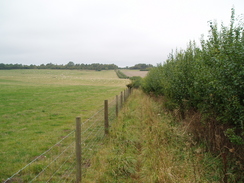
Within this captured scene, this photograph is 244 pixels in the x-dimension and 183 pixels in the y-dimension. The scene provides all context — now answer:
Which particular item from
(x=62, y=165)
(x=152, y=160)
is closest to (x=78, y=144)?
(x=62, y=165)

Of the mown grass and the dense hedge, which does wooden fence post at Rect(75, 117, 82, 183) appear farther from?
the dense hedge

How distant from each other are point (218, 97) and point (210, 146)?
1.40 metres

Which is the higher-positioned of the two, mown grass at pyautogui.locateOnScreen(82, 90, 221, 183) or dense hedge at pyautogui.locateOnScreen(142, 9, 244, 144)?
dense hedge at pyautogui.locateOnScreen(142, 9, 244, 144)

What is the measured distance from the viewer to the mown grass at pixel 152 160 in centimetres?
444

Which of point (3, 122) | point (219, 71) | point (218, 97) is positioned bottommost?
point (3, 122)

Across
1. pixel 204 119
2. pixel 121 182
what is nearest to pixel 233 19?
pixel 204 119

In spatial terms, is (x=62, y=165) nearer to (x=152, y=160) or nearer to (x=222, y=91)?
(x=152, y=160)

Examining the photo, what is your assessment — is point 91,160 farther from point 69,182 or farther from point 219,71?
point 219,71

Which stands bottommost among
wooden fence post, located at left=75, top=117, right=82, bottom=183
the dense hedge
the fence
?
the fence

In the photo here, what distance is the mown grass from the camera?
444 cm

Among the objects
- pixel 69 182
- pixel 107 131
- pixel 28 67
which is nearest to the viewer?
pixel 69 182

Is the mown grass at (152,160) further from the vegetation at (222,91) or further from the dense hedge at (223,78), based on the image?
the dense hedge at (223,78)

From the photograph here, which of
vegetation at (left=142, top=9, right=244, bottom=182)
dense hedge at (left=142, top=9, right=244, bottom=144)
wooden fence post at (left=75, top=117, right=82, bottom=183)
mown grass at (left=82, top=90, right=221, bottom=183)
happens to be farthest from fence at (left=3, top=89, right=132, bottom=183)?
dense hedge at (left=142, top=9, right=244, bottom=144)

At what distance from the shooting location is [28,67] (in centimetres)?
10631
